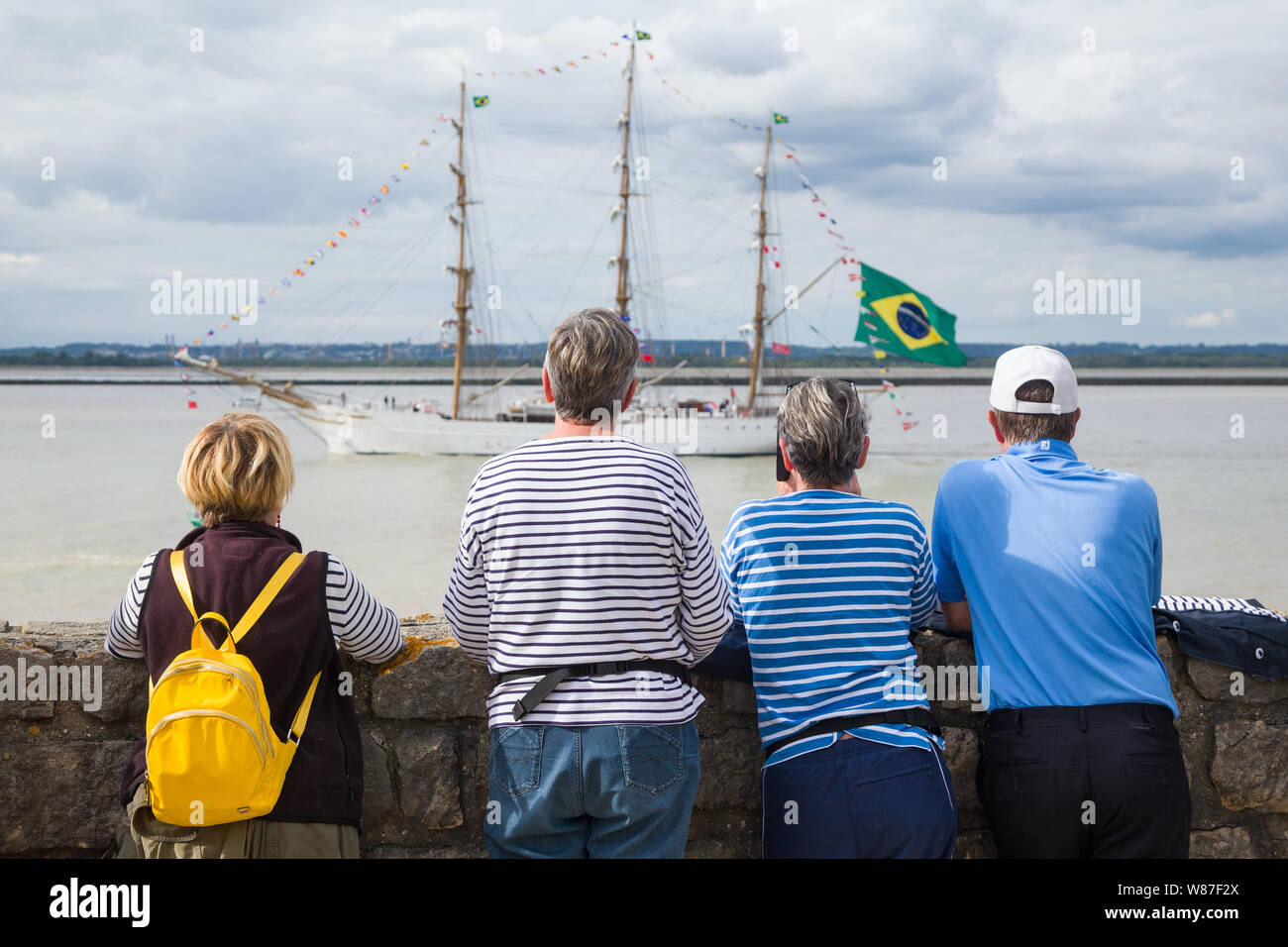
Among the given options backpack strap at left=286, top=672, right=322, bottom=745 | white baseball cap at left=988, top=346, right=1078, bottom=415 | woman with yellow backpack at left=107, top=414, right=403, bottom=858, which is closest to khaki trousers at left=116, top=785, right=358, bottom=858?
woman with yellow backpack at left=107, top=414, right=403, bottom=858

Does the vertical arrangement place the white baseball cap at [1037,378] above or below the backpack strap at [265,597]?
above

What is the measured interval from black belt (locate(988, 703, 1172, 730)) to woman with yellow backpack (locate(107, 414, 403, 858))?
163cm

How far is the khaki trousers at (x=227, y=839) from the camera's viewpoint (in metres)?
2.27

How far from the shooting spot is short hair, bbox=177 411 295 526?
2303 mm

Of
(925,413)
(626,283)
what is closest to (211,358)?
(626,283)

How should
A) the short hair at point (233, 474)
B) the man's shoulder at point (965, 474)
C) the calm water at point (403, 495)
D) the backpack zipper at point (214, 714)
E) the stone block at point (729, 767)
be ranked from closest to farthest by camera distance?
1. the backpack zipper at point (214, 714)
2. the short hair at point (233, 474)
3. the man's shoulder at point (965, 474)
4. the stone block at point (729, 767)
5. the calm water at point (403, 495)

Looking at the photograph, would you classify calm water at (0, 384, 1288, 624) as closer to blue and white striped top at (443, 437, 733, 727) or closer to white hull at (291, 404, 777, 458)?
white hull at (291, 404, 777, 458)

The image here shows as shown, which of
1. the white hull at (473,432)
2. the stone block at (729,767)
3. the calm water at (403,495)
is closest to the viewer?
the stone block at (729,767)

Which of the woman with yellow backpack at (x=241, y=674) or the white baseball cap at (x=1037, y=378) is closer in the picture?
the woman with yellow backpack at (x=241, y=674)

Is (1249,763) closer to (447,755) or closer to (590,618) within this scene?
(590,618)

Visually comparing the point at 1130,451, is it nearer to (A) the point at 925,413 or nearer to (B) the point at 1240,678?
(A) the point at 925,413

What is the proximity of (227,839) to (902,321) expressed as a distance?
3489 cm

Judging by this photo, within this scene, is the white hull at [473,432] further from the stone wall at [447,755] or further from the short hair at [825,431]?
the short hair at [825,431]

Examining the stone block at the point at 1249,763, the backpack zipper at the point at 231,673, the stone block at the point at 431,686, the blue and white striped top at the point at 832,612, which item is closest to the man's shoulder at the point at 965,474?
the blue and white striped top at the point at 832,612
